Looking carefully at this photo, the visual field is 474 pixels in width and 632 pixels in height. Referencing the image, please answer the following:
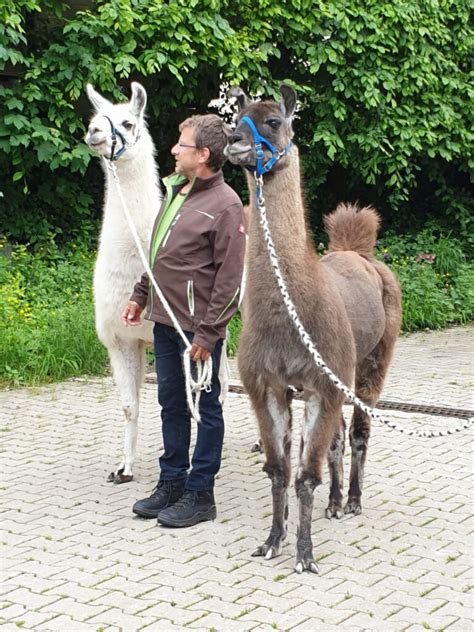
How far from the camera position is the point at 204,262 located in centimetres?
530

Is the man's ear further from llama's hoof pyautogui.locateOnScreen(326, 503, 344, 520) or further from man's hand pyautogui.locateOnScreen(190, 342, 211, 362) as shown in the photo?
llama's hoof pyautogui.locateOnScreen(326, 503, 344, 520)

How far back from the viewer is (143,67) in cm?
1038

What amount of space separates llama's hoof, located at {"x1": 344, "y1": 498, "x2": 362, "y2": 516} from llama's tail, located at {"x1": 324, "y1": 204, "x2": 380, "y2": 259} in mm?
1519

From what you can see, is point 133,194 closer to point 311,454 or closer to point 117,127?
point 117,127

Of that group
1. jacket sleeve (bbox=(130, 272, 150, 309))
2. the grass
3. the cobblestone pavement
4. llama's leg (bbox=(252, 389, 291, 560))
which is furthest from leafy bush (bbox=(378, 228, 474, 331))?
llama's leg (bbox=(252, 389, 291, 560))

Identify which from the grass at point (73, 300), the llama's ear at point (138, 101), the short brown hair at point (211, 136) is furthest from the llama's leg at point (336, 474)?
the grass at point (73, 300)

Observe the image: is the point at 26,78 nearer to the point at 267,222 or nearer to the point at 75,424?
the point at 75,424

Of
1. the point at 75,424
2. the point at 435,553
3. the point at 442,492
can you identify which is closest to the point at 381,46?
the point at 75,424

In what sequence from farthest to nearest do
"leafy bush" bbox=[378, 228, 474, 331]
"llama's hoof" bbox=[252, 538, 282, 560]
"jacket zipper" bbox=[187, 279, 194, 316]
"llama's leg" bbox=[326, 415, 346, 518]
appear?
"leafy bush" bbox=[378, 228, 474, 331] < "llama's leg" bbox=[326, 415, 346, 518] < "jacket zipper" bbox=[187, 279, 194, 316] < "llama's hoof" bbox=[252, 538, 282, 560]

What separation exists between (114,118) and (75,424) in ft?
8.79

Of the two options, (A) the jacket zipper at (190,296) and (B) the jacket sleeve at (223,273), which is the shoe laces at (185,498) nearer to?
(B) the jacket sleeve at (223,273)

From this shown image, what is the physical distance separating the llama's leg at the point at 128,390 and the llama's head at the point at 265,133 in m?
1.97

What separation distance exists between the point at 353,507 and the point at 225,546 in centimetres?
89

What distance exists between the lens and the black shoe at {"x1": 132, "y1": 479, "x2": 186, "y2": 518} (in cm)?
553
